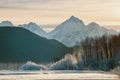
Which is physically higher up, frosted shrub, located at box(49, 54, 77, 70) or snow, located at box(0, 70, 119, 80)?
snow, located at box(0, 70, 119, 80)

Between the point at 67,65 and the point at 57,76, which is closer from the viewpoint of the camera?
the point at 57,76

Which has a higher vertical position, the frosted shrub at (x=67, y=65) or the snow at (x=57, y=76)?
the snow at (x=57, y=76)

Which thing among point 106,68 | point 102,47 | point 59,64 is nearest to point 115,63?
point 106,68

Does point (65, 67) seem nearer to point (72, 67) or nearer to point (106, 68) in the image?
point (72, 67)

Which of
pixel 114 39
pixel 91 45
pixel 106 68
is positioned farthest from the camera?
pixel 91 45

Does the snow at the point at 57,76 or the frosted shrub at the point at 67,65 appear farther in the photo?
the frosted shrub at the point at 67,65

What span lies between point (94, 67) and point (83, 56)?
9.65 meters

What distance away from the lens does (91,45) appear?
513ft

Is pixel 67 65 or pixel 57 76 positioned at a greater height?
pixel 57 76

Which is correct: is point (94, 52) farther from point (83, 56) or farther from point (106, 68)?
point (106, 68)

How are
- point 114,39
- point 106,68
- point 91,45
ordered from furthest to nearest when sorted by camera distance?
1. point 91,45
2. point 114,39
3. point 106,68

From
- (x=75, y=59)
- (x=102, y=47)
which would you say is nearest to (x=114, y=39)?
(x=102, y=47)

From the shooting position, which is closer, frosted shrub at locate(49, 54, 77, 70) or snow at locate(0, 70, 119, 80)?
snow at locate(0, 70, 119, 80)

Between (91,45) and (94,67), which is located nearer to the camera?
(94,67)
